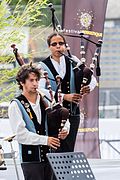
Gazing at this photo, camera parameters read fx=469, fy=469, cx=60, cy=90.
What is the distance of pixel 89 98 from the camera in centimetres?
396

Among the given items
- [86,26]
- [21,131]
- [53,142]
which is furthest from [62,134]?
[86,26]

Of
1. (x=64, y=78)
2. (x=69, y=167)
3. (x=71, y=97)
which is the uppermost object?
(x=64, y=78)

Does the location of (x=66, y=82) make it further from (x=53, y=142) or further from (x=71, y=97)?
(x=53, y=142)

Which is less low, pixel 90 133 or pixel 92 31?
pixel 92 31

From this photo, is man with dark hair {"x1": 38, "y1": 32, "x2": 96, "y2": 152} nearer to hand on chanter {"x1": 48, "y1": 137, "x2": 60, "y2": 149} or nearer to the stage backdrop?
hand on chanter {"x1": 48, "y1": 137, "x2": 60, "y2": 149}

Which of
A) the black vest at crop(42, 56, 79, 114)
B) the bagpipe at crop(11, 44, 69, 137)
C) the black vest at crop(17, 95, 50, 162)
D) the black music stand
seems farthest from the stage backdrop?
the black music stand

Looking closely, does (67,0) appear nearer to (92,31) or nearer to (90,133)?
(92,31)

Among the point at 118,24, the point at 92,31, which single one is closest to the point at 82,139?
the point at 92,31

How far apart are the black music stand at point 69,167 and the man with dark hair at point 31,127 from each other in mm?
186

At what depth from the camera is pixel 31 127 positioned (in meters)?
2.49

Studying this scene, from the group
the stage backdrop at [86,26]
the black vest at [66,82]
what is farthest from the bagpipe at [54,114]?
the stage backdrop at [86,26]

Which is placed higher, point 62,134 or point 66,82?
point 66,82

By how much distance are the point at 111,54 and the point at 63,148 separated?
2556 mm

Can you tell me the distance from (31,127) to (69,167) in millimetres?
349
